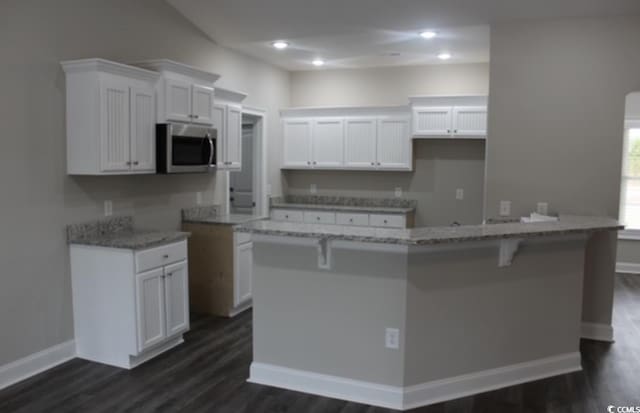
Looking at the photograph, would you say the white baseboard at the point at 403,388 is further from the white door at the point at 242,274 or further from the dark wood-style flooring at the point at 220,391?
the white door at the point at 242,274

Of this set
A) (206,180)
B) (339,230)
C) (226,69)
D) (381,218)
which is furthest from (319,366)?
(226,69)

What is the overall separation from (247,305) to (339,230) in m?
2.37

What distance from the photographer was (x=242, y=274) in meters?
4.88

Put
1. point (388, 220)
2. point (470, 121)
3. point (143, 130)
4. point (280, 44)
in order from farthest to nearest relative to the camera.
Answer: point (388, 220) → point (470, 121) → point (280, 44) → point (143, 130)

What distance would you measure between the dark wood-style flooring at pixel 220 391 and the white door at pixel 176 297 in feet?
0.63

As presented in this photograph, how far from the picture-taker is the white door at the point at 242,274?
4789 mm

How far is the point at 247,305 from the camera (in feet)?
16.6

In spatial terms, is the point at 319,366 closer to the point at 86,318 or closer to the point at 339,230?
the point at 339,230

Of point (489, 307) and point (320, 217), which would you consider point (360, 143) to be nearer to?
point (320, 217)

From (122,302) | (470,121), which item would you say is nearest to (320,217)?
(470,121)

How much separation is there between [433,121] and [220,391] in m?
4.12

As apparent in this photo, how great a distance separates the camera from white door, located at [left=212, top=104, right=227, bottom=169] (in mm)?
4957

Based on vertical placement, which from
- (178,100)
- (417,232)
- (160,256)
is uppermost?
(178,100)

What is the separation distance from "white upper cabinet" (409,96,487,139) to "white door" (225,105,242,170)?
2172mm
